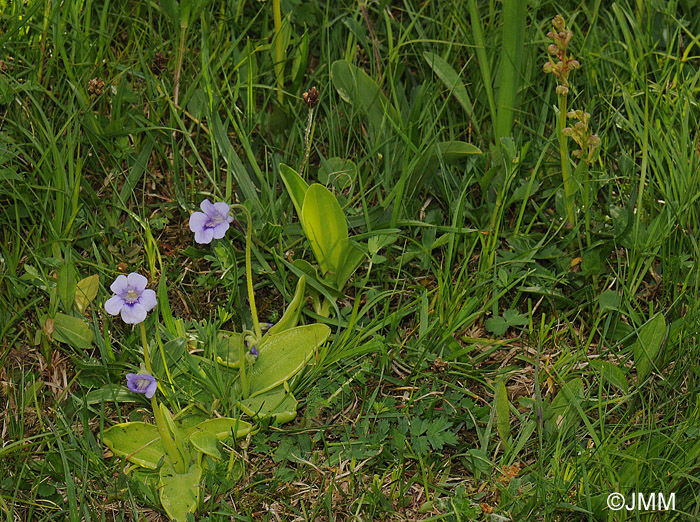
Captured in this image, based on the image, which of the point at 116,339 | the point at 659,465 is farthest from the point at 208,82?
the point at 659,465

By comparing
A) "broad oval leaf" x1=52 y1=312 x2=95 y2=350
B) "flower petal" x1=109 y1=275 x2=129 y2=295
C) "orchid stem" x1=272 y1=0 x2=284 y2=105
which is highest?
"orchid stem" x1=272 y1=0 x2=284 y2=105

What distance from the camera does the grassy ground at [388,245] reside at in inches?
72.7

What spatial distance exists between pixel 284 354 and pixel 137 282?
1.64ft

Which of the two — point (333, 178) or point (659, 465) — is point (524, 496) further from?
point (333, 178)

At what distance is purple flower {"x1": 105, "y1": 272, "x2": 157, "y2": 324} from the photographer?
5.51 ft

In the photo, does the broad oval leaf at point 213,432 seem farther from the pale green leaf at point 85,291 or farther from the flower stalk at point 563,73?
the flower stalk at point 563,73

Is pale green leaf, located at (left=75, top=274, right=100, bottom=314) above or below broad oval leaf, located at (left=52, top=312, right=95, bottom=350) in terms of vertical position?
above

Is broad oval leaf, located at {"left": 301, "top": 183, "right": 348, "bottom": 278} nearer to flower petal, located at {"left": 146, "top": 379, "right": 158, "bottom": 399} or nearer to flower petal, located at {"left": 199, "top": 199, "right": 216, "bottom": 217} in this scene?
flower petal, located at {"left": 199, "top": 199, "right": 216, "bottom": 217}

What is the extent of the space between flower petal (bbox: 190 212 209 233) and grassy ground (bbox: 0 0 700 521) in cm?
20

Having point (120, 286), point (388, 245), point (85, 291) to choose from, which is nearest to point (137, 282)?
point (120, 286)

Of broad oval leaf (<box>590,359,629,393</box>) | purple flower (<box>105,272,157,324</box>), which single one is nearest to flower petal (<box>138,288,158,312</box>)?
purple flower (<box>105,272,157,324</box>)

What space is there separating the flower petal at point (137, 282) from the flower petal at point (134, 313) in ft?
0.12

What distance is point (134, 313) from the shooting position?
168cm

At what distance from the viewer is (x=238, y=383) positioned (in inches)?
79.9
